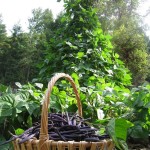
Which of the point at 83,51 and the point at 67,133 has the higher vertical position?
the point at 83,51

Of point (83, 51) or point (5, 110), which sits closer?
point (5, 110)

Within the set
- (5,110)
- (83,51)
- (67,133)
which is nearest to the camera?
(67,133)

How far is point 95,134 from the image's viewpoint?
0.75 meters

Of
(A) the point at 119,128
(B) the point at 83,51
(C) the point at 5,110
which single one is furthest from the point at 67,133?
(B) the point at 83,51

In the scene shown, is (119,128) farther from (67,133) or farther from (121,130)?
(67,133)

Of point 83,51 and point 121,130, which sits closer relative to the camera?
point 121,130

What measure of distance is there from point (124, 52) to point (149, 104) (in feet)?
22.1

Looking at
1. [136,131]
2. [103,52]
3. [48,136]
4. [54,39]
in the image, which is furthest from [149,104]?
[54,39]

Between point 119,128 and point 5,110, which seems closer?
point 119,128

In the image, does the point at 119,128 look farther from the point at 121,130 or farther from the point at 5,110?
the point at 5,110

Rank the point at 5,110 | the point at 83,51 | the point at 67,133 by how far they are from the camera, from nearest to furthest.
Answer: the point at 67,133, the point at 5,110, the point at 83,51

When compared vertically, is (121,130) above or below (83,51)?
below

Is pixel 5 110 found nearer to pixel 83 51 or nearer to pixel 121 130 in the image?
pixel 121 130

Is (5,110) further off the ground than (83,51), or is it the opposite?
(83,51)
